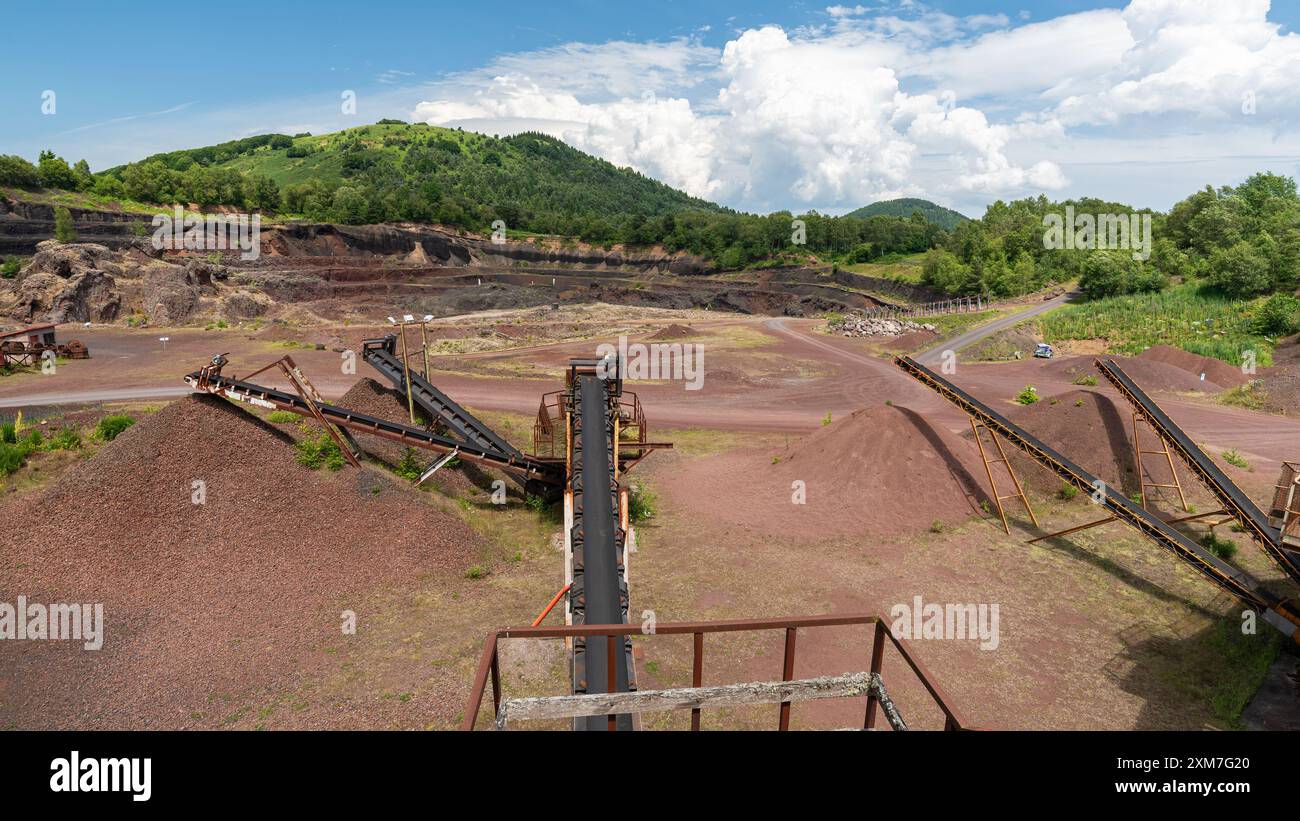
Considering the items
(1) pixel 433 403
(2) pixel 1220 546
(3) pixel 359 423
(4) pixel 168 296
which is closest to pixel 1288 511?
(2) pixel 1220 546

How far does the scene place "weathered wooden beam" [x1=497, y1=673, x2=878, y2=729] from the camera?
5.95 metres

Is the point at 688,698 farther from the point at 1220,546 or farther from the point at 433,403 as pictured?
the point at 1220,546

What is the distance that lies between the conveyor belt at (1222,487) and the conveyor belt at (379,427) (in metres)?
19.1

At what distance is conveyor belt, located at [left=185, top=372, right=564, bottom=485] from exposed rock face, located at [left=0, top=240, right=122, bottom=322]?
61523 millimetres

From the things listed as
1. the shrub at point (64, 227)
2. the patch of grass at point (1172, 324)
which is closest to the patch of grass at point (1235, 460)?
the patch of grass at point (1172, 324)

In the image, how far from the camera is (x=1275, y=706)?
13133 millimetres

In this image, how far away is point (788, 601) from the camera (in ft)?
57.2

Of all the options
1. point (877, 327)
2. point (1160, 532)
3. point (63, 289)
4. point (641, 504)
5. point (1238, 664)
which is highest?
point (63, 289)

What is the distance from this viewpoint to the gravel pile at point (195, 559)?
1325cm

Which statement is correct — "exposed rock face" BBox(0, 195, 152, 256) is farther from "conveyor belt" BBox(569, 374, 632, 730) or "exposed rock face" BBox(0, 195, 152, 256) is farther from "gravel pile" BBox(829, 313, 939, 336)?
"conveyor belt" BBox(569, 374, 632, 730)

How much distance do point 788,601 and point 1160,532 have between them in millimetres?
10166

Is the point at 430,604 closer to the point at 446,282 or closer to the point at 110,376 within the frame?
the point at 110,376

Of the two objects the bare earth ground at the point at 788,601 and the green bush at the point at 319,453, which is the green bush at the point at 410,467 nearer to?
the bare earth ground at the point at 788,601
